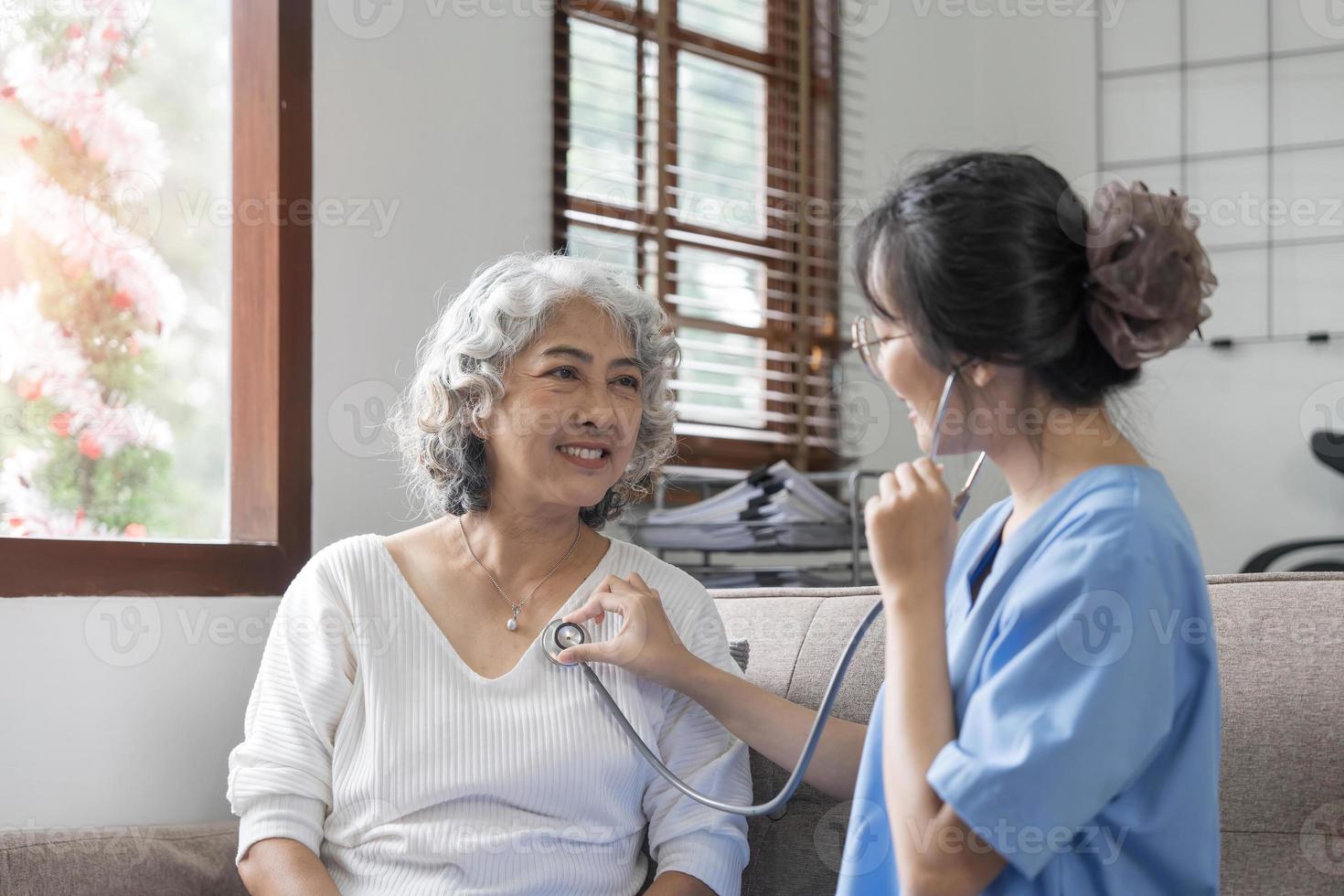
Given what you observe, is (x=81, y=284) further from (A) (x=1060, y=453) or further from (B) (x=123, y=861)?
(A) (x=1060, y=453)

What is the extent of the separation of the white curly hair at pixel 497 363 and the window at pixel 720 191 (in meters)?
1.00

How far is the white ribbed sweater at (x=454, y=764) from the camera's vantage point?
1502 mm

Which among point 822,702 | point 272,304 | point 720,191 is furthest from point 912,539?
point 720,191

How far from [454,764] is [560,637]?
7.4 inches

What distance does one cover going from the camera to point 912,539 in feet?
3.31

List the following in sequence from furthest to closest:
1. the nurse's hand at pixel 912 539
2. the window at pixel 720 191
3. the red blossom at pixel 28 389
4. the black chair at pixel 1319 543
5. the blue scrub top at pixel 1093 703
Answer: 1. the black chair at pixel 1319 543
2. the window at pixel 720 191
3. the red blossom at pixel 28 389
4. the nurse's hand at pixel 912 539
5. the blue scrub top at pixel 1093 703

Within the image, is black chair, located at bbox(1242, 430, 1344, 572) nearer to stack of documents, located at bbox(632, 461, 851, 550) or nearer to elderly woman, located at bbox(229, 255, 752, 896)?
stack of documents, located at bbox(632, 461, 851, 550)

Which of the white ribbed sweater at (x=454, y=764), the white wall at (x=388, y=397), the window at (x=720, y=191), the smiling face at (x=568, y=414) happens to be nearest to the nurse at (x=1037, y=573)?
the white wall at (x=388, y=397)

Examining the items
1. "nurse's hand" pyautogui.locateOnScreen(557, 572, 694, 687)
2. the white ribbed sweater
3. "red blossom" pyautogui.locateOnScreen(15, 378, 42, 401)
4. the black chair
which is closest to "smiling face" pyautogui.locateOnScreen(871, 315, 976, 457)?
"nurse's hand" pyautogui.locateOnScreen(557, 572, 694, 687)

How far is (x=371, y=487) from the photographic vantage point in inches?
89.7

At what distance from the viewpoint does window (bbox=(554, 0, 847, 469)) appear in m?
2.92

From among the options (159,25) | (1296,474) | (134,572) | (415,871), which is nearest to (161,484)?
(134,572)

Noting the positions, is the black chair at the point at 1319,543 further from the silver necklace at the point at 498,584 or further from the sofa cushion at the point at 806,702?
the silver necklace at the point at 498,584

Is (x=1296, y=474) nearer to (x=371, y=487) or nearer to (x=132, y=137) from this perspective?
(x=371, y=487)
